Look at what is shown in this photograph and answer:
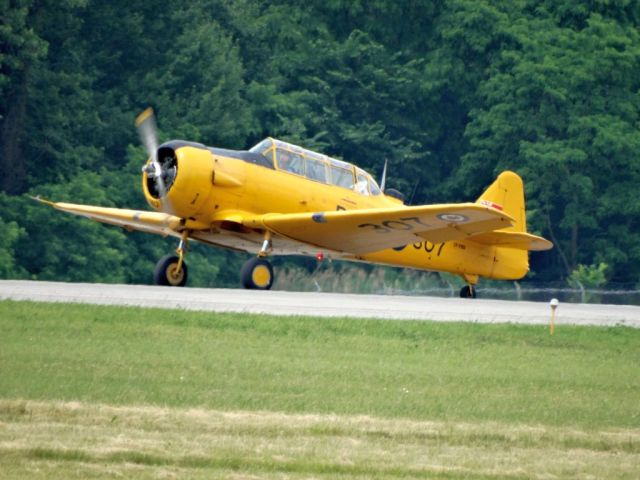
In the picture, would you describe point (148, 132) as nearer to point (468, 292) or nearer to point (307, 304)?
point (307, 304)

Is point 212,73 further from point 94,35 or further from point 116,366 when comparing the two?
point 116,366

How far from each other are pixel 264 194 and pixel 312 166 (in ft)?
3.69

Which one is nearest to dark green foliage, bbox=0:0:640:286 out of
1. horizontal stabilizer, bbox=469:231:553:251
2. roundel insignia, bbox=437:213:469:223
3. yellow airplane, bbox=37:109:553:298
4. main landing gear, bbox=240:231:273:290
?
horizontal stabilizer, bbox=469:231:553:251

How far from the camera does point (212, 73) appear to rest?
131ft

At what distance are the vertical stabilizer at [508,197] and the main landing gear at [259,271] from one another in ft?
16.0

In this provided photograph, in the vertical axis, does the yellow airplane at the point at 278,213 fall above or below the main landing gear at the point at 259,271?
above

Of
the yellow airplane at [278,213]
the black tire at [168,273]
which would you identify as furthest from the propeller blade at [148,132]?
the black tire at [168,273]

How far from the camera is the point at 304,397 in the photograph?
12219 millimetres

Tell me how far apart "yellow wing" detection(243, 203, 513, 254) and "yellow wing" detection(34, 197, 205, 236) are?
131 cm

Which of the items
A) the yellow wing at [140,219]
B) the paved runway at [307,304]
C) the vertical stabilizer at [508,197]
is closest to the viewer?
the paved runway at [307,304]

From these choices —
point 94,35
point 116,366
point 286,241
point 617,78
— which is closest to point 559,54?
point 617,78

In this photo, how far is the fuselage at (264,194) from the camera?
64.8 ft

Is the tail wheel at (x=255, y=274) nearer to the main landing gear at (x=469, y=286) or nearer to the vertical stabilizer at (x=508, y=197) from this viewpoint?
the main landing gear at (x=469, y=286)

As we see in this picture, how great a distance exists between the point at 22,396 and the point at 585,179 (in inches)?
1232
